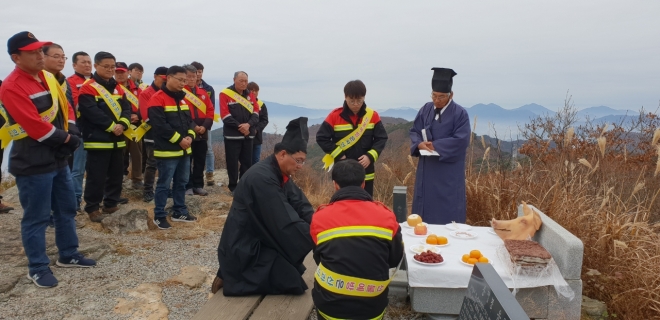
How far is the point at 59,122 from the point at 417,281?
3.59 meters

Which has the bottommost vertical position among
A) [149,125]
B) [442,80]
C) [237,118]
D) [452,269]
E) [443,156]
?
[452,269]

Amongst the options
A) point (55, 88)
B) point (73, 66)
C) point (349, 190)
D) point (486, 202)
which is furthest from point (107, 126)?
point (486, 202)

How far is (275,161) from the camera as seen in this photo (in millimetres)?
3730

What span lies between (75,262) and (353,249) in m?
3.41

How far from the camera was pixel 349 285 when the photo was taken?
2.88 meters

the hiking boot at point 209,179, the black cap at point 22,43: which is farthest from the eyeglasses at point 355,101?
the hiking boot at point 209,179

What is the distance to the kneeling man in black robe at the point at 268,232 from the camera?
11.5 ft

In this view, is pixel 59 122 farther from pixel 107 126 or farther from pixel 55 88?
pixel 107 126

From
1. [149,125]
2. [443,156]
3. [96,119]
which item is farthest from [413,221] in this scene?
[149,125]

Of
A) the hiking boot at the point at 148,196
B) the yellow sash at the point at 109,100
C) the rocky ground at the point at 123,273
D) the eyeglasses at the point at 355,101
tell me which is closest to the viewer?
the rocky ground at the point at 123,273

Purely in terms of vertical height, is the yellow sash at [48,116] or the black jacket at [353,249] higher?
the yellow sash at [48,116]

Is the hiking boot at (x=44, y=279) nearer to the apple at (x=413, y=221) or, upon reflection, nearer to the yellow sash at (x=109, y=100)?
the yellow sash at (x=109, y=100)

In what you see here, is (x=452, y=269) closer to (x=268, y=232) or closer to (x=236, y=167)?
(x=268, y=232)

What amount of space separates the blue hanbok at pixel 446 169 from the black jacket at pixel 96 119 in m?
3.89
